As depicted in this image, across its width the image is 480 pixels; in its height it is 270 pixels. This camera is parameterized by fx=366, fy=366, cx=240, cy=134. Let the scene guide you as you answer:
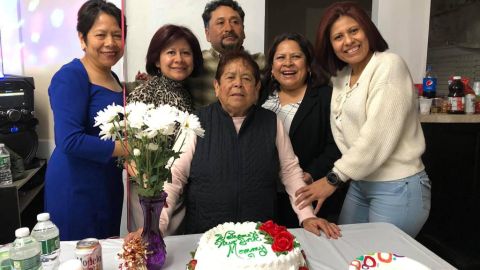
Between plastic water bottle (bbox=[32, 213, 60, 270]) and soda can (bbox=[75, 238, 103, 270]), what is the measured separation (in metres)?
0.10

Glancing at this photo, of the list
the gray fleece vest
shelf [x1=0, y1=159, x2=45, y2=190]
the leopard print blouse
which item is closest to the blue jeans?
the gray fleece vest

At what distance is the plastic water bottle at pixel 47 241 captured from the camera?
3.34 feet

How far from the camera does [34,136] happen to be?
236 centimetres

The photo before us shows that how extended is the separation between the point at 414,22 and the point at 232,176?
2382 mm

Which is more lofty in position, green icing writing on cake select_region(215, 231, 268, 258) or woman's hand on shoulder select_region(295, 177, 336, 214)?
green icing writing on cake select_region(215, 231, 268, 258)

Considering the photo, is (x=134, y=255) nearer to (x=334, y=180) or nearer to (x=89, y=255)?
(x=89, y=255)

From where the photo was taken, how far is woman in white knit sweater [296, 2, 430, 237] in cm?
148

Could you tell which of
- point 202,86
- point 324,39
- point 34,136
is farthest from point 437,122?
point 34,136

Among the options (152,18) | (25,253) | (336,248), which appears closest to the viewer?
(25,253)

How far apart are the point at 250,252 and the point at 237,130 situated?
0.64m

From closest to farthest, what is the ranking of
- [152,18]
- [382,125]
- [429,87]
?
A: [382,125]
[152,18]
[429,87]

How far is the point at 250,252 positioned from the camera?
951 mm

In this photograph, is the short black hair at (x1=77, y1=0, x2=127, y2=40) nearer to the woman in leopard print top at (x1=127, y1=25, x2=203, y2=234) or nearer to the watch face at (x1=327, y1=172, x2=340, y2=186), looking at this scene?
the woman in leopard print top at (x1=127, y1=25, x2=203, y2=234)

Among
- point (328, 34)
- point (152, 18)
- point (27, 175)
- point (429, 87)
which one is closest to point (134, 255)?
point (328, 34)
